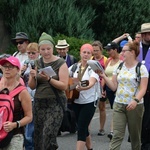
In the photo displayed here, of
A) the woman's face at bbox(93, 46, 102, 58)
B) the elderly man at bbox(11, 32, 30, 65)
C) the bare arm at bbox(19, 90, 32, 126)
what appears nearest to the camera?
the bare arm at bbox(19, 90, 32, 126)

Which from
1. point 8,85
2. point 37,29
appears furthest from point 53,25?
point 8,85

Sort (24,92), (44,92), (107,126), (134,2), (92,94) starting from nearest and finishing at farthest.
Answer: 1. (24,92)
2. (44,92)
3. (92,94)
4. (107,126)
5. (134,2)

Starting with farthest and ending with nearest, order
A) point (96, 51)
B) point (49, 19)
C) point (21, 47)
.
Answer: point (49, 19), point (96, 51), point (21, 47)

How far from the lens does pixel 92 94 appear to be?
7402 millimetres

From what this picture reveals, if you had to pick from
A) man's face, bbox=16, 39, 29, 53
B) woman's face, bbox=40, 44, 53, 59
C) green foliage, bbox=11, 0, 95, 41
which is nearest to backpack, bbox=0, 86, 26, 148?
woman's face, bbox=40, 44, 53, 59

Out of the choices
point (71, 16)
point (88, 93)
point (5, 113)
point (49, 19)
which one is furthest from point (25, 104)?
point (71, 16)

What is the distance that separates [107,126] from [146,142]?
311cm

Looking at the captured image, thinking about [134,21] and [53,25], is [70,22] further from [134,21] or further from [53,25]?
[134,21]

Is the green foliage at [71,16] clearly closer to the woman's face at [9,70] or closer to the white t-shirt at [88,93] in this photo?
the white t-shirt at [88,93]

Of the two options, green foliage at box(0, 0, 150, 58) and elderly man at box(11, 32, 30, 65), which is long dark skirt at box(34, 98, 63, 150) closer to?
elderly man at box(11, 32, 30, 65)

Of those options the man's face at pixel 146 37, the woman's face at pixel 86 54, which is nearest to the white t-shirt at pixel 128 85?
the woman's face at pixel 86 54

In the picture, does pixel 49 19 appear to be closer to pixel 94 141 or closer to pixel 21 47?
pixel 94 141

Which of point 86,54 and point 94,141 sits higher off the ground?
point 86,54

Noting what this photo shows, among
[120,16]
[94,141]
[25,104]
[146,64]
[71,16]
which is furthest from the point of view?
[120,16]
